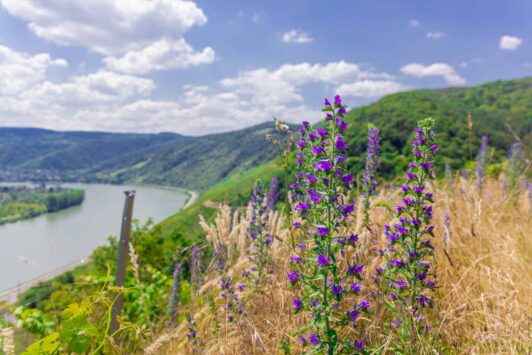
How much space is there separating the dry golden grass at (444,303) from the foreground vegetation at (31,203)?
155 metres

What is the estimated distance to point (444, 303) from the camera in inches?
126

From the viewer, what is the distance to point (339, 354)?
219cm

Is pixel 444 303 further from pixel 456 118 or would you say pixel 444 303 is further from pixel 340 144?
pixel 456 118

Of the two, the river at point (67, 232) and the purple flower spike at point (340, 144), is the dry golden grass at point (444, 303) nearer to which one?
the purple flower spike at point (340, 144)

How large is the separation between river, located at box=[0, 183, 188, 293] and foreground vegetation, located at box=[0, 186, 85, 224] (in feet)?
12.8

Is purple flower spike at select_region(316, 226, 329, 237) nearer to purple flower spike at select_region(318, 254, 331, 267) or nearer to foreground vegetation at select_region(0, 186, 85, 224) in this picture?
purple flower spike at select_region(318, 254, 331, 267)

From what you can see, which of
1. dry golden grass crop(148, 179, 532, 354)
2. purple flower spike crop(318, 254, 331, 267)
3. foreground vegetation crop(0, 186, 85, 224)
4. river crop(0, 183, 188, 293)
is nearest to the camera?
purple flower spike crop(318, 254, 331, 267)

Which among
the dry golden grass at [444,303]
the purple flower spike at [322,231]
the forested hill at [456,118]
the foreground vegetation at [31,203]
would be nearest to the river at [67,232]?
the foreground vegetation at [31,203]

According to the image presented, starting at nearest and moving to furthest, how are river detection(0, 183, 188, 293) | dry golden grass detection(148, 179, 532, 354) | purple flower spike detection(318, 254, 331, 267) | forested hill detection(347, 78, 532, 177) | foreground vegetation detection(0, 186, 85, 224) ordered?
purple flower spike detection(318, 254, 331, 267), dry golden grass detection(148, 179, 532, 354), forested hill detection(347, 78, 532, 177), river detection(0, 183, 188, 293), foreground vegetation detection(0, 186, 85, 224)

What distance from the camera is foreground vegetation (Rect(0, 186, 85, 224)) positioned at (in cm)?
14200

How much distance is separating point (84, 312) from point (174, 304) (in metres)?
1.85

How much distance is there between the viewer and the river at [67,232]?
7981 cm

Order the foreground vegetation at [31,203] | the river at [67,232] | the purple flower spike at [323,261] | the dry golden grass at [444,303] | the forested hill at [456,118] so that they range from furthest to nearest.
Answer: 1. the foreground vegetation at [31,203]
2. the river at [67,232]
3. the forested hill at [456,118]
4. the dry golden grass at [444,303]
5. the purple flower spike at [323,261]

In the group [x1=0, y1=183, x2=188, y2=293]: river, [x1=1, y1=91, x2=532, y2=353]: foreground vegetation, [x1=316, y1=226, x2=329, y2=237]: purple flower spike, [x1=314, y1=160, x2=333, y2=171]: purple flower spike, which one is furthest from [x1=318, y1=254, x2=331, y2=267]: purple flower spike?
[x1=0, y1=183, x2=188, y2=293]: river
